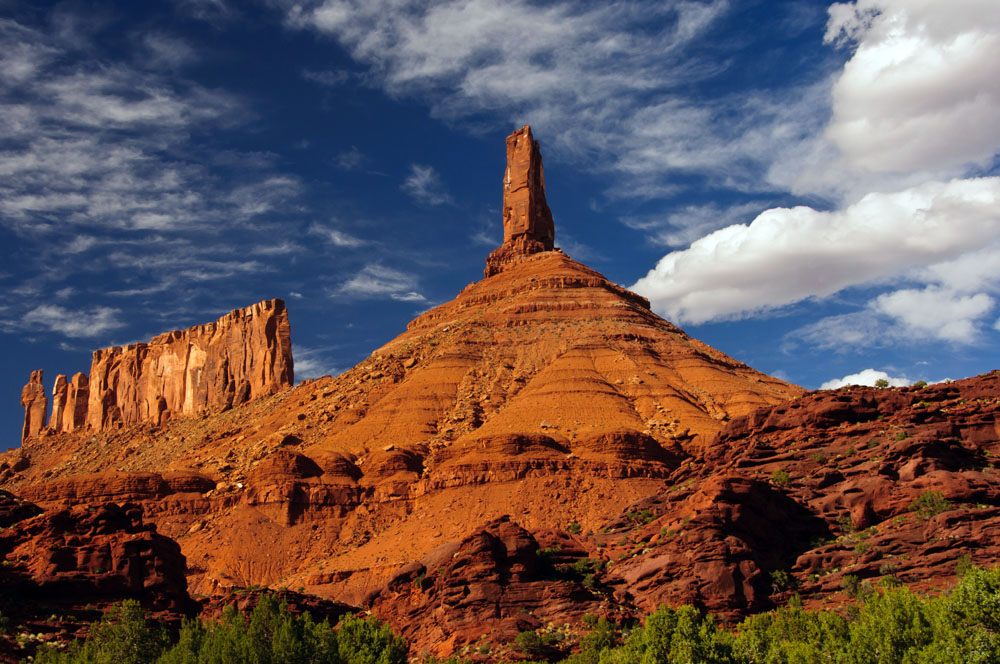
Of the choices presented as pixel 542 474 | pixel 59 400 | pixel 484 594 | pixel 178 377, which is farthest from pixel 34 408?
pixel 484 594

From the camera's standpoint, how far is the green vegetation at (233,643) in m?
46.5

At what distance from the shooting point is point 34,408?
19750 centimetres

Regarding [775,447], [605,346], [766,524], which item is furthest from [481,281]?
[766,524]

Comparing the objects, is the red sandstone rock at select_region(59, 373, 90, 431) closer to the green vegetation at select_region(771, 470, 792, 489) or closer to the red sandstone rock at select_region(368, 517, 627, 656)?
the red sandstone rock at select_region(368, 517, 627, 656)

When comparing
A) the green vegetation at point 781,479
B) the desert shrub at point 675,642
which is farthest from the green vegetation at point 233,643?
the green vegetation at point 781,479

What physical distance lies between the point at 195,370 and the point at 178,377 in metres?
6.20

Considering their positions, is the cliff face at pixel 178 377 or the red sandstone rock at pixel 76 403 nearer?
the cliff face at pixel 178 377

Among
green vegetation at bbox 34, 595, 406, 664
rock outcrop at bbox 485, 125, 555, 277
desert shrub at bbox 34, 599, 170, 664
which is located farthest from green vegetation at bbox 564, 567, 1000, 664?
rock outcrop at bbox 485, 125, 555, 277

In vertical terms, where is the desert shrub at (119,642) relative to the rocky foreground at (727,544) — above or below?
below

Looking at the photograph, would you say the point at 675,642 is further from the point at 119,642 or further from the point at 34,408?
the point at 34,408

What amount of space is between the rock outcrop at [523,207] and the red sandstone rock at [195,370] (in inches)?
1335

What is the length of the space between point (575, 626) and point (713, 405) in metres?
50.7

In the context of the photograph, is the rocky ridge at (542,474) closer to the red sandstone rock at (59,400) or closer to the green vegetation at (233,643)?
the green vegetation at (233,643)

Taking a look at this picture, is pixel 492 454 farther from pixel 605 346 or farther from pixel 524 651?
pixel 524 651
